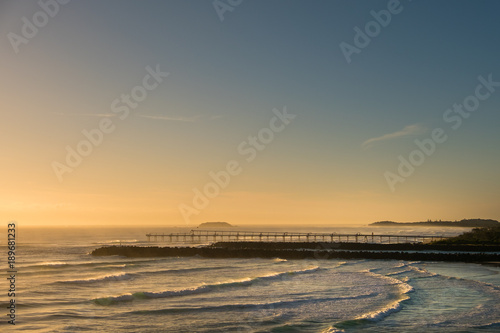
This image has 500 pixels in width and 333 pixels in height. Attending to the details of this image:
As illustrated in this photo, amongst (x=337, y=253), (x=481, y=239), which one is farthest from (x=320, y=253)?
(x=481, y=239)

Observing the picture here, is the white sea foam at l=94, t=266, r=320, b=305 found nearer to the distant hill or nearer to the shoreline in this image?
the shoreline

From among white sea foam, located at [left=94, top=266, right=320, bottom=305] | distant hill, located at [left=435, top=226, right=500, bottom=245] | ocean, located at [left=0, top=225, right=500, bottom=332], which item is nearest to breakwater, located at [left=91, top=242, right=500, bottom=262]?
distant hill, located at [left=435, top=226, right=500, bottom=245]

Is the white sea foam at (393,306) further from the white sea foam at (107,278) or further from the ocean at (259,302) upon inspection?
the white sea foam at (107,278)

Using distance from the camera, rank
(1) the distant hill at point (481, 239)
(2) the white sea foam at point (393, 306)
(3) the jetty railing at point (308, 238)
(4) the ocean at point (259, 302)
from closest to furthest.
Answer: (4) the ocean at point (259, 302) < (2) the white sea foam at point (393, 306) < (1) the distant hill at point (481, 239) < (3) the jetty railing at point (308, 238)

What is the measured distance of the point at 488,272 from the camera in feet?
132

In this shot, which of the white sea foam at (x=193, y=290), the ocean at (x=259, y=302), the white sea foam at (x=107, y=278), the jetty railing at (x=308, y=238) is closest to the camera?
the ocean at (x=259, y=302)

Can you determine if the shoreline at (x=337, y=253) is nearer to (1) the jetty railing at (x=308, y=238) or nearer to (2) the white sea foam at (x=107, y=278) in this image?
(1) the jetty railing at (x=308, y=238)

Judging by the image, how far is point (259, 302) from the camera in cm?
2545

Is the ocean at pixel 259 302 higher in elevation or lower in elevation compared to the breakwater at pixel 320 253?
higher

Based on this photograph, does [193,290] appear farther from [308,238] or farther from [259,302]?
[308,238]

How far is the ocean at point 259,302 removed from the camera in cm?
1977

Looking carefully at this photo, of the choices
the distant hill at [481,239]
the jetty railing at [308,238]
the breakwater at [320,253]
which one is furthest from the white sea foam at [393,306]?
the jetty railing at [308,238]

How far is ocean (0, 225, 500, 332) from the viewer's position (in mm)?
19766

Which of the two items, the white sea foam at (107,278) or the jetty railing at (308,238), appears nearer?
the white sea foam at (107,278)
